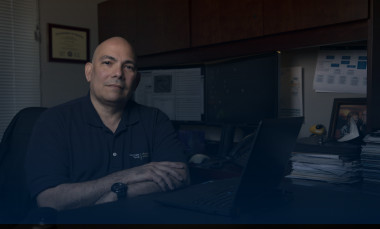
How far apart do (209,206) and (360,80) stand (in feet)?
4.09

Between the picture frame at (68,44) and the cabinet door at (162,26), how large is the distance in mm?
754

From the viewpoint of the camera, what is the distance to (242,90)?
2.01 metres

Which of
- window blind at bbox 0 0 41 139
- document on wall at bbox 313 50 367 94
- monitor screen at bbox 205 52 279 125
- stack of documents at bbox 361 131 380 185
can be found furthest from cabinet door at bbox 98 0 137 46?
stack of documents at bbox 361 131 380 185

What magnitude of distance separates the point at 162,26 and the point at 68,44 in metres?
1.02

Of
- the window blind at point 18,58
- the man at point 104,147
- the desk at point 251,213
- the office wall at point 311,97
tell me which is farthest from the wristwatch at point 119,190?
the window blind at point 18,58

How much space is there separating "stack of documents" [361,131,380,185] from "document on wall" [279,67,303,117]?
647 millimetres

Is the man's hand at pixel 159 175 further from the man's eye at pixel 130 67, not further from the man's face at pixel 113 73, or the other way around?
the man's eye at pixel 130 67

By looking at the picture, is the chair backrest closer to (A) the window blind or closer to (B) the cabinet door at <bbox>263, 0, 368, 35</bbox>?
(B) the cabinet door at <bbox>263, 0, 368, 35</bbox>

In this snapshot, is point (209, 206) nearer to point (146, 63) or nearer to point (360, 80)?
point (360, 80)

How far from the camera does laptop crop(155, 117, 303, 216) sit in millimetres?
760

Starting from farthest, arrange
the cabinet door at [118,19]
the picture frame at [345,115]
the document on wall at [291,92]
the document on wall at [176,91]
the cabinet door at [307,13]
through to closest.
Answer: the cabinet door at [118,19] → the document on wall at [176,91] → the document on wall at [291,92] → the picture frame at [345,115] → the cabinet door at [307,13]

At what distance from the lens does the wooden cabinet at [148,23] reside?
216 cm

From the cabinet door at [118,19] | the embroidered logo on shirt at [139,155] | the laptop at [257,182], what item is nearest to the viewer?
the laptop at [257,182]

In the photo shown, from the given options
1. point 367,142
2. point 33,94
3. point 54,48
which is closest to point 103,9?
point 54,48
